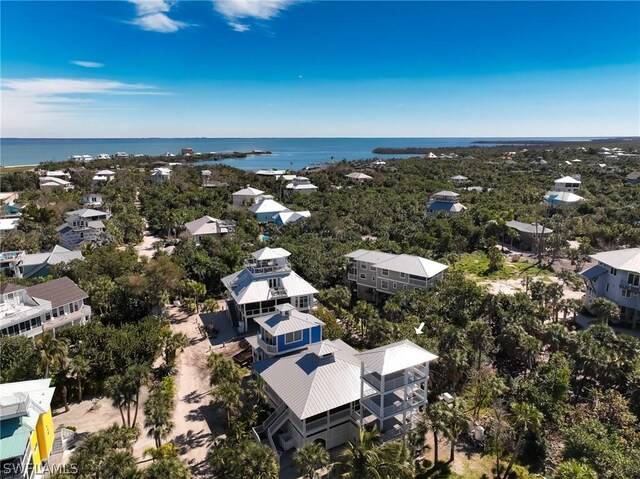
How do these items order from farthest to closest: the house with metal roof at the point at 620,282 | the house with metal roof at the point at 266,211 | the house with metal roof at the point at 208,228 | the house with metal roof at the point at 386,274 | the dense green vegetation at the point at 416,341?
the house with metal roof at the point at 266,211, the house with metal roof at the point at 208,228, the house with metal roof at the point at 386,274, the house with metal roof at the point at 620,282, the dense green vegetation at the point at 416,341

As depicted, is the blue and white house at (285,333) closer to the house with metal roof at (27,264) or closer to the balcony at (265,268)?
the balcony at (265,268)

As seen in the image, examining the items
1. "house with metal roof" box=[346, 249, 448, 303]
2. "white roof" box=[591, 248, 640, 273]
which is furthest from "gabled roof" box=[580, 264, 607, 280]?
"house with metal roof" box=[346, 249, 448, 303]

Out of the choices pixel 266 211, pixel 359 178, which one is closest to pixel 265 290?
pixel 266 211

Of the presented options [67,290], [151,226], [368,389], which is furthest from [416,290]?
[151,226]

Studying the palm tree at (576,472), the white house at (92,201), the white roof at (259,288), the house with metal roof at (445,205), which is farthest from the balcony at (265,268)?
the white house at (92,201)

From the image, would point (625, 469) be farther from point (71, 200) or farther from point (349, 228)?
point (71, 200)

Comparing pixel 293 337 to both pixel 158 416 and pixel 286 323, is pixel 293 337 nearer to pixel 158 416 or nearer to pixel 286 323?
pixel 286 323

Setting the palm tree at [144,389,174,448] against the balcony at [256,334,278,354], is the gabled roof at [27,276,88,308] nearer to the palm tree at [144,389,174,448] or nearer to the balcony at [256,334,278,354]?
the balcony at [256,334,278,354]
